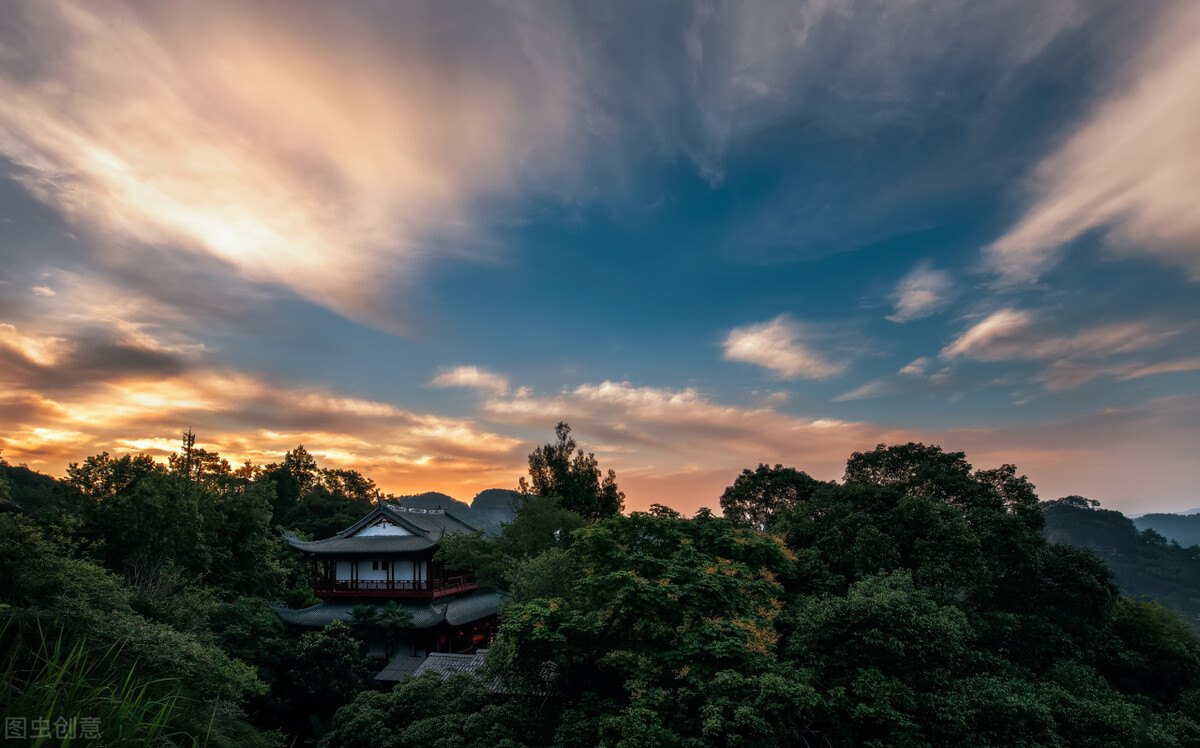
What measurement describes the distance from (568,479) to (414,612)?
12246 mm

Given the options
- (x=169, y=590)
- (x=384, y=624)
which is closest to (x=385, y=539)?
(x=384, y=624)

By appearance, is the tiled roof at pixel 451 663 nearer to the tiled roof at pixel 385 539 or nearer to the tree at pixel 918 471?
the tiled roof at pixel 385 539

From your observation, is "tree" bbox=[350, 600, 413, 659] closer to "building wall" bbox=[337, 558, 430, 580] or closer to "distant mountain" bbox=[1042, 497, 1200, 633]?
"building wall" bbox=[337, 558, 430, 580]

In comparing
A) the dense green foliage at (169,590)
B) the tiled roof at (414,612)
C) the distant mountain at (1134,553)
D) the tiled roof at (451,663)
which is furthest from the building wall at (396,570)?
the distant mountain at (1134,553)

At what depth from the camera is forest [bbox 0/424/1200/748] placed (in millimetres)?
12531

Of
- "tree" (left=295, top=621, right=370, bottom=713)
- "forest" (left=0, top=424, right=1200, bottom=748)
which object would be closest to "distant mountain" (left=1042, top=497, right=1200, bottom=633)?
"forest" (left=0, top=424, right=1200, bottom=748)

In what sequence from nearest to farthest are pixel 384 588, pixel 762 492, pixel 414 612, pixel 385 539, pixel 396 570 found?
pixel 414 612
pixel 384 588
pixel 396 570
pixel 385 539
pixel 762 492

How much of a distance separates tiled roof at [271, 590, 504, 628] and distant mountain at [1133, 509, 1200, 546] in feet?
702

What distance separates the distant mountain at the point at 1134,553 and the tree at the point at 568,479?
180ft

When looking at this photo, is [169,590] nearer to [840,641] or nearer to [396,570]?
[396,570]

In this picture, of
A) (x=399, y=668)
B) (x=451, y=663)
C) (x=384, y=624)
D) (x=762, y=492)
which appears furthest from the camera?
(x=762, y=492)

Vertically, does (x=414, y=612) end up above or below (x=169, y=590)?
below

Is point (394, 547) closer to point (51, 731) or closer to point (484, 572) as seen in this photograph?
point (484, 572)

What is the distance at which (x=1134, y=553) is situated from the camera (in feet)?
253
